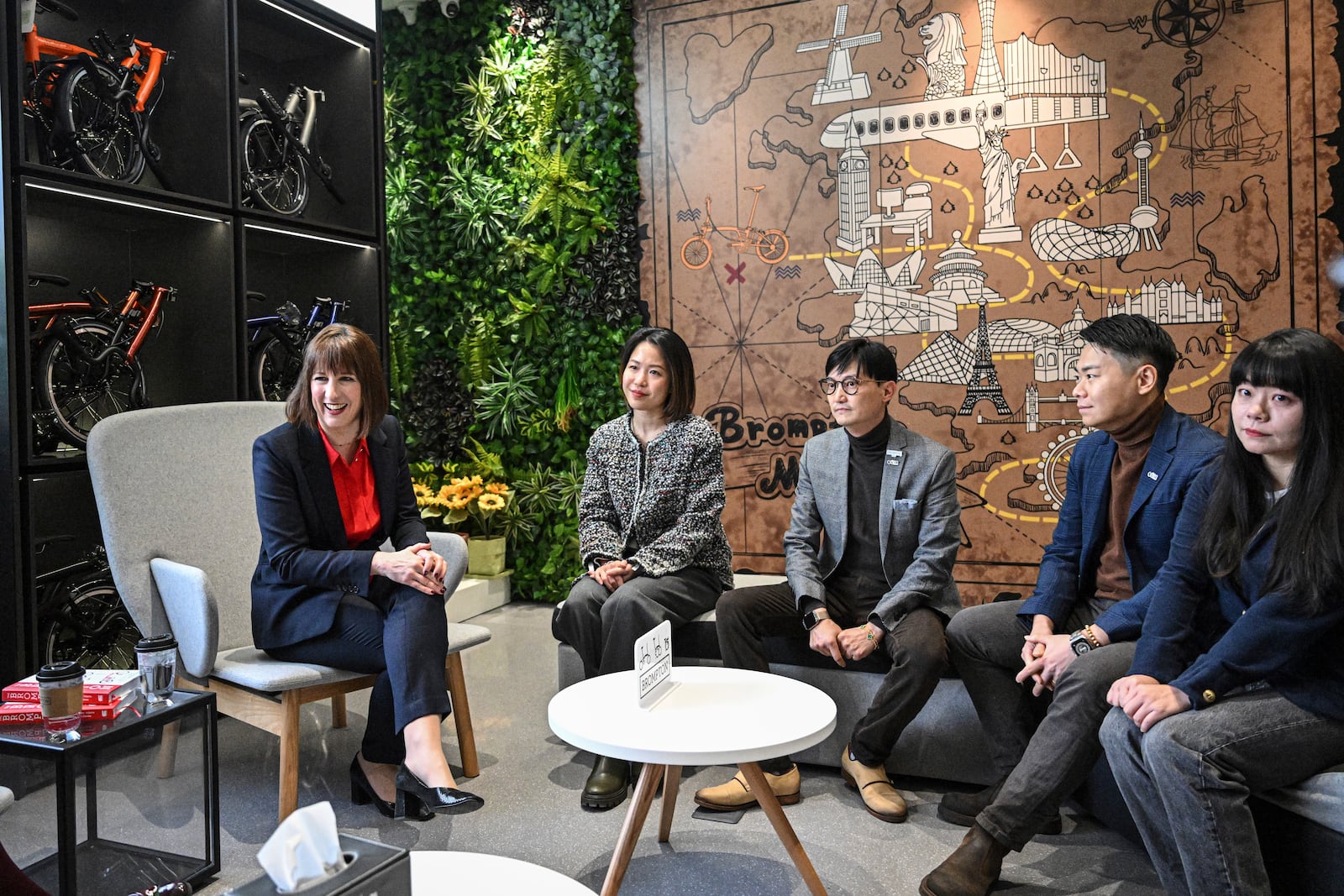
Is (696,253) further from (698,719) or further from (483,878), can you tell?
(483,878)

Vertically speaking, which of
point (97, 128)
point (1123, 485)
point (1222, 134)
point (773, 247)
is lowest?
point (1123, 485)

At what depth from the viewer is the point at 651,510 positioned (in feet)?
10.3

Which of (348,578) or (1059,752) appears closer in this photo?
(1059,752)

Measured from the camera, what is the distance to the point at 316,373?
8.95ft

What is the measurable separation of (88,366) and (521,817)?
6.59 ft

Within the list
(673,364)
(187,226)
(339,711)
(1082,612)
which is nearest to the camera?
(1082,612)

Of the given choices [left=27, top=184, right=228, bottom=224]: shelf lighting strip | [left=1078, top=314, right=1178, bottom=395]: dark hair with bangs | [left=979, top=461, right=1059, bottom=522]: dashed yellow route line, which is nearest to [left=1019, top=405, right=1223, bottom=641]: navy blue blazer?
[left=1078, top=314, right=1178, bottom=395]: dark hair with bangs

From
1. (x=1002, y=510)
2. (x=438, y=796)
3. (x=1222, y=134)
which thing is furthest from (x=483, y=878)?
(x=1222, y=134)

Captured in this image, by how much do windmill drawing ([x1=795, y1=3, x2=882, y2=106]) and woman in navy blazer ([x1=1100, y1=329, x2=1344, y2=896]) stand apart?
301 cm

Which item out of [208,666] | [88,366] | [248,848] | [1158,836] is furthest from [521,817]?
[88,366]

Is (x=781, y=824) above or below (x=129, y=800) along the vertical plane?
above

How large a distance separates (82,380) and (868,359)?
2490 millimetres

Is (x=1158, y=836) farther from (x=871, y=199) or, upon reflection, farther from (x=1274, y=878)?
(x=871, y=199)

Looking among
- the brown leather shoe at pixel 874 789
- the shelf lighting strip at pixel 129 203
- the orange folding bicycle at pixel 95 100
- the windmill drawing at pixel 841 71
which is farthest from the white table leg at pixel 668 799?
the windmill drawing at pixel 841 71
